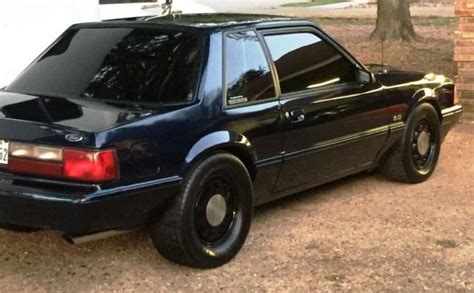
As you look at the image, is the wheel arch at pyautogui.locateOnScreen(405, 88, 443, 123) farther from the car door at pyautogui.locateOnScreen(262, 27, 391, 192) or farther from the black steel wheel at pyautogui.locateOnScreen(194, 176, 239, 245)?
the black steel wheel at pyautogui.locateOnScreen(194, 176, 239, 245)

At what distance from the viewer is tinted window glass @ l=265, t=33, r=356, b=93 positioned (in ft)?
17.2

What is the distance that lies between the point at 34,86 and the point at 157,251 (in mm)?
1350

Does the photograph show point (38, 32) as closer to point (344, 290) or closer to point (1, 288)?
point (1, 288)

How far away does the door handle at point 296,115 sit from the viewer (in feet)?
16.8

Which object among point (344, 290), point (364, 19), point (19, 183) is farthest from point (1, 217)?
point (364, 19)

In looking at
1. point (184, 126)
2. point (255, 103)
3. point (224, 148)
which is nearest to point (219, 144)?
point (224, 148)

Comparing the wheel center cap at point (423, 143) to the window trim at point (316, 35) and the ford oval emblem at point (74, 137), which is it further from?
the ford oval emblem at point (74, 137)

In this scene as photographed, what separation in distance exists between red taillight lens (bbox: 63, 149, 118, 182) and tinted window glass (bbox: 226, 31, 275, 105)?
1008mm

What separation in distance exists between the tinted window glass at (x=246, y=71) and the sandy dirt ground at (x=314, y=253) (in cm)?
98

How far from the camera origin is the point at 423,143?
6.56 metres

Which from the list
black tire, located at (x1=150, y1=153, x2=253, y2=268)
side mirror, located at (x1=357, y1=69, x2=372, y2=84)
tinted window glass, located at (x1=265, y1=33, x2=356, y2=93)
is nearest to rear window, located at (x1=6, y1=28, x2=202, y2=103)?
black tire, located at (x1=150, y1=153, x2=253, y2=268)

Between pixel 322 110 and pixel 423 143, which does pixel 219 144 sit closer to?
pixel 322 110

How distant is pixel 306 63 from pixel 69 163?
2146 millimetres

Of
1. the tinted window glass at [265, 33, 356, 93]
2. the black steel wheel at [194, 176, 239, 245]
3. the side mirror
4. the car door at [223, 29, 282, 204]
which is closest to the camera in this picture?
the black steel wheel at [194, 176, 239, 245]
